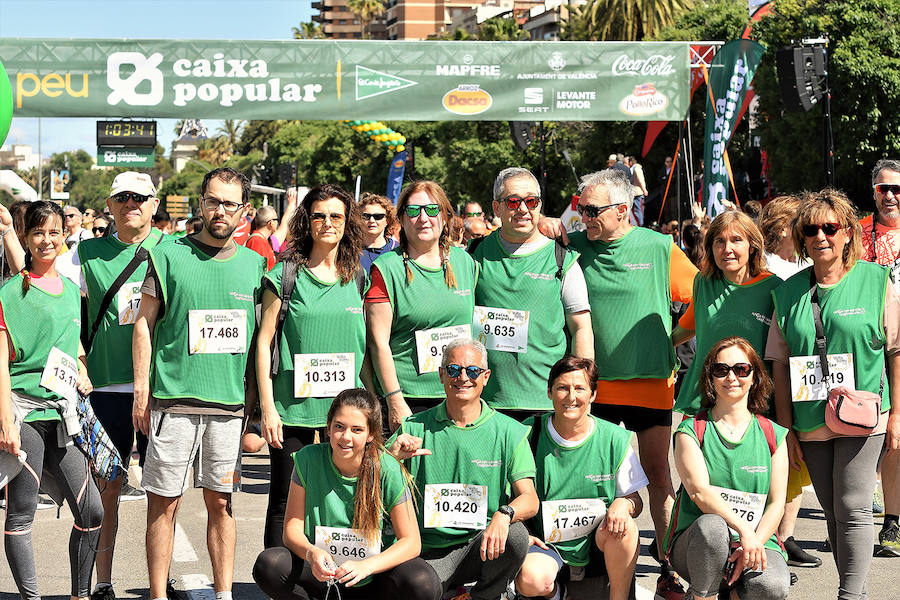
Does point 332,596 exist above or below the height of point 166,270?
below

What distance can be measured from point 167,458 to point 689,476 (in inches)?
88.0

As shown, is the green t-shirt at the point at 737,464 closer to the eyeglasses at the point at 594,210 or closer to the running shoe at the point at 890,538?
the eyeglasses at the point at 594,210

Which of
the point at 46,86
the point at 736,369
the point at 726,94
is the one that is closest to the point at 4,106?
the point at 736,369

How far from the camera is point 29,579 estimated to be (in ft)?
16.5

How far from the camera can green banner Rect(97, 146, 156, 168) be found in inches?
776

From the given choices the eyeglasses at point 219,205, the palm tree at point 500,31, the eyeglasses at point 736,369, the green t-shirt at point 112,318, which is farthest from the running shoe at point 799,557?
the palm tree at point 500,31

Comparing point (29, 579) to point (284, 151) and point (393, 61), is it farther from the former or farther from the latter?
point (284, 151)

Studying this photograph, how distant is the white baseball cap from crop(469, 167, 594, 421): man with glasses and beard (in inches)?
64.4

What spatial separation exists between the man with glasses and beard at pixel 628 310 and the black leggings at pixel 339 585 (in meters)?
1.49

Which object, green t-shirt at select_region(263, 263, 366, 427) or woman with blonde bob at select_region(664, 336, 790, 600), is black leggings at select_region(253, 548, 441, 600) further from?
woman with blonde bob at select_region(664, 336, 790, 600)

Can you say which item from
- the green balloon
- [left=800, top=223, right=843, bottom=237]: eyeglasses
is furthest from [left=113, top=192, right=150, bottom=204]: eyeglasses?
[left=800, top=223, right=843, bottom=237]: eyeglasses

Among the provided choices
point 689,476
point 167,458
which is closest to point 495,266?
point 689,476

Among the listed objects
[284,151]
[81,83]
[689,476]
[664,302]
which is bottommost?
[689,476]

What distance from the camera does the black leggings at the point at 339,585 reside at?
181 inches
